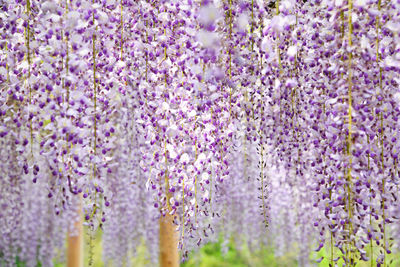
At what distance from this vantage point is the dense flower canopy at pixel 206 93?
7.25 ft

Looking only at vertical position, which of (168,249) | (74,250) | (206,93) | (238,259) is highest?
(206,93)

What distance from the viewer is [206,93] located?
246 centimetres

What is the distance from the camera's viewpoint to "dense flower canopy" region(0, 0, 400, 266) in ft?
7.25

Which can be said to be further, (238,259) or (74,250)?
(238,259)

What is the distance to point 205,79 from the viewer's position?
91.8 inches

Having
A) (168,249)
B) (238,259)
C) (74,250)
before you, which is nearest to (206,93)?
(168,249)

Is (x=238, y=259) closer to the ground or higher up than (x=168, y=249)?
closer to the ground

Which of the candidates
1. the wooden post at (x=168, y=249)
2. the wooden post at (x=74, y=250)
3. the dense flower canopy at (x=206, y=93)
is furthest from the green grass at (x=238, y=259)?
the dense flower canopy at (x=206, y=93)

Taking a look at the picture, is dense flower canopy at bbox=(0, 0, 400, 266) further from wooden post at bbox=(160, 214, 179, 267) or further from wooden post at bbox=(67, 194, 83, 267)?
wooden post at bbox=(67, 194, 83, 267)

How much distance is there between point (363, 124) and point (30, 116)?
1.69 meters

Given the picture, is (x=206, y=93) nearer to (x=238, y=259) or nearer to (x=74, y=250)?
(x=74, y=250)

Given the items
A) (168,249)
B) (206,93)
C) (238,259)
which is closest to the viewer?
(206,93)

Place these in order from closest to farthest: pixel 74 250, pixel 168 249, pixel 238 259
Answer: pixel 168 249 → pixel 74 250 → pixel 238 259

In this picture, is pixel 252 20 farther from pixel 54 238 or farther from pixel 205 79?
pixel 54 238
